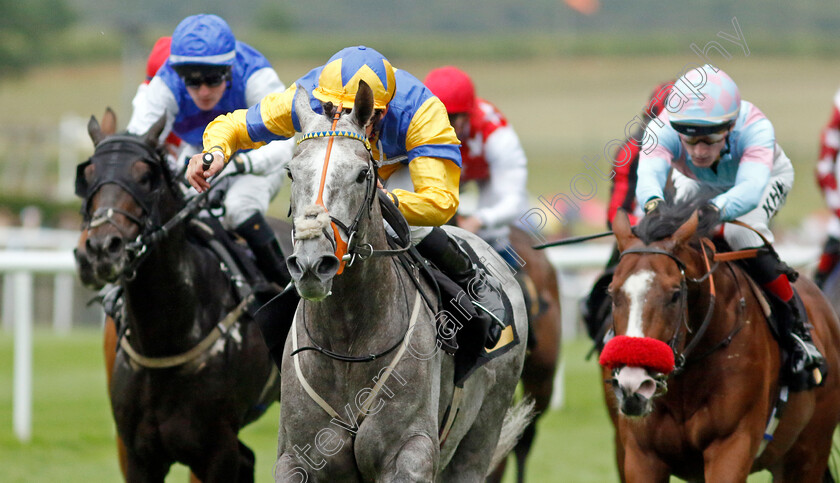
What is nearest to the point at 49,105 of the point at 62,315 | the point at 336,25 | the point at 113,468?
the point at 336,25

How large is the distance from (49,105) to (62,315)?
2681cm

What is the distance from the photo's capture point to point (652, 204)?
4.66 metres

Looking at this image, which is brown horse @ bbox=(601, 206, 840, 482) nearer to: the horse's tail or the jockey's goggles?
the horse's tail

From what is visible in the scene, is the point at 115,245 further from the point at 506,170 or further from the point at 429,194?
the point at 506,170

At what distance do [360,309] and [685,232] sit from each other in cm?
149

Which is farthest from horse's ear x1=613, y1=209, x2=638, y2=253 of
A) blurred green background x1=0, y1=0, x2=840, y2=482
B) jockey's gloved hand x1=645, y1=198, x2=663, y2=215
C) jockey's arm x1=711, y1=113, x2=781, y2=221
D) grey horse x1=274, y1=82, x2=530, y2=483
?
blurred green background x1=0, y1=0, x2=840, y2=482

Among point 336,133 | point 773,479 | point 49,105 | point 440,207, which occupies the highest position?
point 336,133

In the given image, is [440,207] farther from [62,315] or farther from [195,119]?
[62,315]

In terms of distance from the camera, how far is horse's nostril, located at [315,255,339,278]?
3.07 metres

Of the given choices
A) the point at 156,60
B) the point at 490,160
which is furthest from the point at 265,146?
the point at 490,160

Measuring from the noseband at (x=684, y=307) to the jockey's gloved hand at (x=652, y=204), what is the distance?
238 mm

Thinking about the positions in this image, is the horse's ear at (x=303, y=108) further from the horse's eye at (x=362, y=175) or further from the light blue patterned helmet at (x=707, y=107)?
the light blue patterned helmet at (x=707, y=107)

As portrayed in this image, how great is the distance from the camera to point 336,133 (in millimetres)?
3363

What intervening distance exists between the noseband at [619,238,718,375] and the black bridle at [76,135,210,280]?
1795mm
